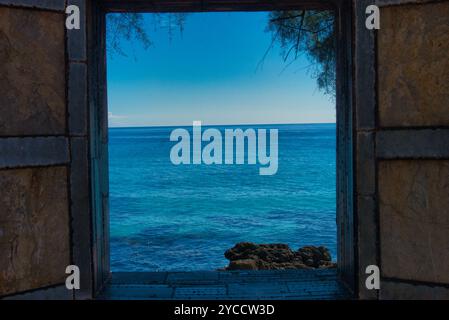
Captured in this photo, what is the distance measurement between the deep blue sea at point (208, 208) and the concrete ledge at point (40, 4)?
41.3 ft

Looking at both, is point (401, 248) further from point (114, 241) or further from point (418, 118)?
point (114, 241)

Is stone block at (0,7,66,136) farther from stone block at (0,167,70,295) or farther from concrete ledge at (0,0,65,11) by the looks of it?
stone block at (0,167,70,295)

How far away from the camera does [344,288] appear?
4285 millimetres

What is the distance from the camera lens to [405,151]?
11.4 feet

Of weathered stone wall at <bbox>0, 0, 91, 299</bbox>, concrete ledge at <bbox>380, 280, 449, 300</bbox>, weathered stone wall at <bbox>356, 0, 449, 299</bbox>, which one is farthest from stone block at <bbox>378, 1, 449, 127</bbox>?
weathered stone wall at <bbox>0, 0, 91, 299</bbox>

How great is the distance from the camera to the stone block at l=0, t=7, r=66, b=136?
3.36 meters

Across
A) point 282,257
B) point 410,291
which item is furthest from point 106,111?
point 282,257

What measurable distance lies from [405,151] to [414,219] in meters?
0.55

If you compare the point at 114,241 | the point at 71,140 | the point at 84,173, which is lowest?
the point at 114,241

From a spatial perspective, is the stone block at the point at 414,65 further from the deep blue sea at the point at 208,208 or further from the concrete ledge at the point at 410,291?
the deep blue sea at the point at 208,208

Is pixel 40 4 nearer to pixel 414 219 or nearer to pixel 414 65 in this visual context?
pixel 414 65

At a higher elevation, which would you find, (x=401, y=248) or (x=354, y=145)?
(x=354, y=145)
